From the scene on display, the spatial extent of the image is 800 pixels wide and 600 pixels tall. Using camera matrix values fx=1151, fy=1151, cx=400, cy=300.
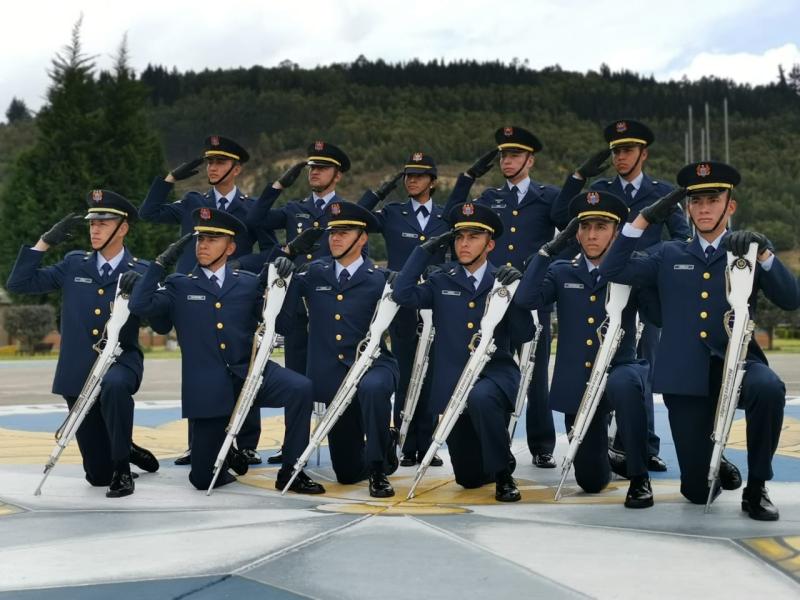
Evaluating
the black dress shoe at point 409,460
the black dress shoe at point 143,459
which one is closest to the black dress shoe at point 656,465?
the black dress shoe at point 409,460

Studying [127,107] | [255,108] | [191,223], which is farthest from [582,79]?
[191,223]

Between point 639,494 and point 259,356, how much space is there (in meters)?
2.42

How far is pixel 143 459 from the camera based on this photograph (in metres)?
7.86

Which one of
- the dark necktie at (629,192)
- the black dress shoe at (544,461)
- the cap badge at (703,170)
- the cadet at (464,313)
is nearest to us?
the cap badge at (703,170)

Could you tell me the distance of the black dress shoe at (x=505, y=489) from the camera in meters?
6.67

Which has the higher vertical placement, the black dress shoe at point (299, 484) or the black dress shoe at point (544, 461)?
the black dress shoe at point (544, 461)

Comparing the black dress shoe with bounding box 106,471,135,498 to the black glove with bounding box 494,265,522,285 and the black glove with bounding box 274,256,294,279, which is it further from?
the black glove with bounding box 494,265,522,285

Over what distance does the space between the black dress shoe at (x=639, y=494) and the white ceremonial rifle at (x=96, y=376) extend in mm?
3222

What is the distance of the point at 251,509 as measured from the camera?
6340 millimetres

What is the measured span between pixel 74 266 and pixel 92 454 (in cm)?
122

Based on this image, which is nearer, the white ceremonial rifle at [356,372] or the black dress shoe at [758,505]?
the black dress shoe at [758,505]

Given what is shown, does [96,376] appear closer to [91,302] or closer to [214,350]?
[91,302]

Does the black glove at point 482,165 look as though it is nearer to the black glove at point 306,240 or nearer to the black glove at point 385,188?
the black glove at point 385,188

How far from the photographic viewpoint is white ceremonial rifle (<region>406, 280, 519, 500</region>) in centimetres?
678
